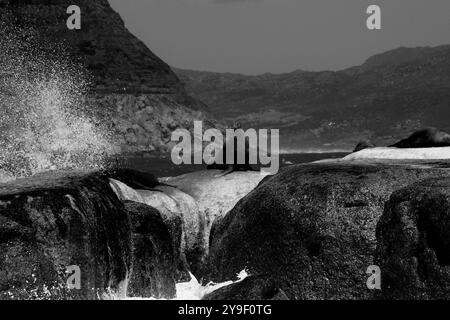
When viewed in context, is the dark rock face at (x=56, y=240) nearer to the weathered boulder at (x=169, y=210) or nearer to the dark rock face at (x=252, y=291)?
the dark rock face at (x=252, y=291)

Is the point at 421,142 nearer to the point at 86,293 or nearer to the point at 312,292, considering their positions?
the point at 312,292

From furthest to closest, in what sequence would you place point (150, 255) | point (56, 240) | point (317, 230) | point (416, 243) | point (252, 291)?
point (150, 255) → point (317, 230) → point (416, 243) → point (56, 240) → point (252, 291)

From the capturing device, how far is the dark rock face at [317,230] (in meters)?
13.9

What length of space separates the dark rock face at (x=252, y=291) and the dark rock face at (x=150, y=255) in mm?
3572

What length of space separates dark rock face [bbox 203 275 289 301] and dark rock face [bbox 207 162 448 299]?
1.92 m

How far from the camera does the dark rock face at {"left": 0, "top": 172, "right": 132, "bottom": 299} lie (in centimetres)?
1146

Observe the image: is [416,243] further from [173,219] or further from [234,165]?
[234,165]

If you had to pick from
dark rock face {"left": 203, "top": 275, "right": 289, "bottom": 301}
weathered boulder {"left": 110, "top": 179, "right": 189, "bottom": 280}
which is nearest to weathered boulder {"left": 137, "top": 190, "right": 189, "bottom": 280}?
weathered boulder {"left": 110, "top": 179, "right": 189, "bottom": 280}

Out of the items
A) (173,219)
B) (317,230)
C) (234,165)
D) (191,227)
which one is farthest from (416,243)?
(234,165)

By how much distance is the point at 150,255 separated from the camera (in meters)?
16.5

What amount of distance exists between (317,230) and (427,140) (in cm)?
1262

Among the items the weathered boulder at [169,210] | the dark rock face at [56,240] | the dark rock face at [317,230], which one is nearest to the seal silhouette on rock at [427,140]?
the weathered boulder at [169,210]

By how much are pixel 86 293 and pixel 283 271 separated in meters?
3.92
